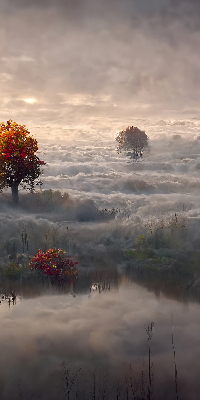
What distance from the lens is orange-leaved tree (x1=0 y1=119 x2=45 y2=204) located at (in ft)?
89.9

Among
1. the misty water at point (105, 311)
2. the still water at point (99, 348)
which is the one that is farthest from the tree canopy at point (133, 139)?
the still water at point (99, 348)

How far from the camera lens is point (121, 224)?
2631 cm

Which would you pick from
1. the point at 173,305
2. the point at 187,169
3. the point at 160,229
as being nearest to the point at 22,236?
the point at 160,229

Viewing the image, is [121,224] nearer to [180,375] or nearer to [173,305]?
[173,305]

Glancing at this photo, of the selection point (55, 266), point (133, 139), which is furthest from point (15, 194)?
point (133, 139)

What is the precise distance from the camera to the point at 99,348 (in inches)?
450

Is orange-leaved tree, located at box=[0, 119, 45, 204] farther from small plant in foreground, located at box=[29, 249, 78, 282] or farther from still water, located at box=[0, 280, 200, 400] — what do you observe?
still water, located at box=[0, 280, 200, 400]

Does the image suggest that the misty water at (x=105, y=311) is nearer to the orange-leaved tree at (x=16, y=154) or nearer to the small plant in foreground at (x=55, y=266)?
the small plant in foreground at (x=55, y=266)

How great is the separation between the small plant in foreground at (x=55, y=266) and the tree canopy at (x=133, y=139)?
220 feet

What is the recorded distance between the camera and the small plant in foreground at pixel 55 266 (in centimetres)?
1795

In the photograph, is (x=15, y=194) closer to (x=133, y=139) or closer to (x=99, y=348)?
(x=99, y=348)

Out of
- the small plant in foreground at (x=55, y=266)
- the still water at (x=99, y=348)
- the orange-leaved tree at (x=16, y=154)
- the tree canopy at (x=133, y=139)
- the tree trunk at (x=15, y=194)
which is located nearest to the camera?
the still water at (x=99, y=348)

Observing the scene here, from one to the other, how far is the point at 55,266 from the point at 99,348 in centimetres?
725

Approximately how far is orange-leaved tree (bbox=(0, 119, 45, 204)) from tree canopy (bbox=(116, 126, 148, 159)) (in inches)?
2255
